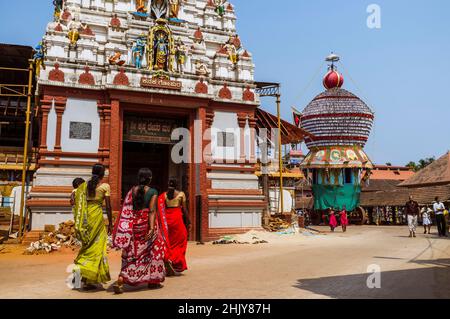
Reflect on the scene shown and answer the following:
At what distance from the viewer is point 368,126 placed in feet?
112

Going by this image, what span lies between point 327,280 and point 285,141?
49.6 ft

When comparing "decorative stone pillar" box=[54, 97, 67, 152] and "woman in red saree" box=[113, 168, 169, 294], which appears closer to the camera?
"woman in red saree" box=[113, 168, 169, 294]

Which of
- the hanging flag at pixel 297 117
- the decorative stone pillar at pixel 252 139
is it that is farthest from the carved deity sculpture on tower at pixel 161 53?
the hanging flag at pixel 297 117

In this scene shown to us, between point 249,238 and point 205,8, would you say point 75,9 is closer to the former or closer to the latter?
point 205,8

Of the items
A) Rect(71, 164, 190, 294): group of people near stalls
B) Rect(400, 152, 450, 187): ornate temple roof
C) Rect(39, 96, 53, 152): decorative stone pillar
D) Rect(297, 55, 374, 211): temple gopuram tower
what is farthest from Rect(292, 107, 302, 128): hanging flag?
Rect(71, 164, 190, 294): group of people near stalls

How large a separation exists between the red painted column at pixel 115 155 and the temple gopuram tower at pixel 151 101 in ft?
0.12

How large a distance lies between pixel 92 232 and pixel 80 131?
31.0ft

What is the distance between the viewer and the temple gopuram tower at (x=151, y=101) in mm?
14539

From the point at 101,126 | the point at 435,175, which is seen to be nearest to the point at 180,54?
the point at 101,126

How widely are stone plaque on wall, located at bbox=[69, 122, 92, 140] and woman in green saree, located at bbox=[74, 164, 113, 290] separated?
905 cm

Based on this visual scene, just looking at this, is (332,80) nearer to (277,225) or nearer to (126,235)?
(277,225)

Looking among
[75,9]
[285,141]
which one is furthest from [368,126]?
[75,9]

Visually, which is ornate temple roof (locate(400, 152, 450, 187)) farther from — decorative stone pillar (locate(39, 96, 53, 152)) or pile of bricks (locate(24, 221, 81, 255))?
decorative stone pillar (locate(39, 96, 53, 152))

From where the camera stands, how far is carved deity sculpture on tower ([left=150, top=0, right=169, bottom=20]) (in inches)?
695
